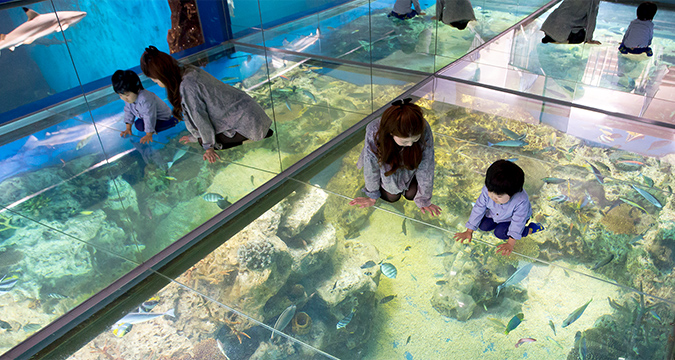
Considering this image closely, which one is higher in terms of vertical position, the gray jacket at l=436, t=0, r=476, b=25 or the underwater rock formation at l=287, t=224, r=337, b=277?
the gray jacket at l=436, t=0, r=476, b=25

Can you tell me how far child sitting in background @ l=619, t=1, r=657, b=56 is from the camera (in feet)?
11.2

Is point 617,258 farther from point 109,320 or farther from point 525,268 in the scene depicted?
point 109,320

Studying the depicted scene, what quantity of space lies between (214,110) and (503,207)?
182cm

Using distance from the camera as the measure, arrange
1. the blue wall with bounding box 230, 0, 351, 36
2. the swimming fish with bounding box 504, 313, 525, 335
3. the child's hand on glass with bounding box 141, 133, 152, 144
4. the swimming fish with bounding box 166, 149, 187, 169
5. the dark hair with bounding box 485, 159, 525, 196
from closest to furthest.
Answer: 1. the dark hair with bounding box 485, 159, 525, 196
2. the swimming fish with bounding box 504, 313, 525, 335
3. the swimming fish with bounding box 166, 149, 187, 169
4. the child's hand on glass with bounding box 141, 133, 152, 144
5. the blue wall with bounding box 230, 0, 351, 36

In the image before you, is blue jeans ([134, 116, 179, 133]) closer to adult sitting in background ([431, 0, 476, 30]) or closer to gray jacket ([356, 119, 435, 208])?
gray jacket ([356, 119, 435, 208])

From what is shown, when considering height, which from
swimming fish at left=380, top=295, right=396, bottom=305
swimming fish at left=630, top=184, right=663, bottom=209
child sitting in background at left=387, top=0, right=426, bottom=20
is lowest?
swimming fish at left=630, top=184, right=663, bottom=209

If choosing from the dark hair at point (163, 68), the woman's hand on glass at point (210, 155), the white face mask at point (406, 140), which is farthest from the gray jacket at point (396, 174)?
the dark hair at point (163, 68)

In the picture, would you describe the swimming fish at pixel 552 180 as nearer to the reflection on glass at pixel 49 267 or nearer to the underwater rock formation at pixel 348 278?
the underwater rock formation at pixel 348 278

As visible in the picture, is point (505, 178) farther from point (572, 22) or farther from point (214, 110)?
point (572, 22)

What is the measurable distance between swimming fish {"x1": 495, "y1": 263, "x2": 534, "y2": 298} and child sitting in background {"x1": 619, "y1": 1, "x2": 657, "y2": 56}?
2.46 m

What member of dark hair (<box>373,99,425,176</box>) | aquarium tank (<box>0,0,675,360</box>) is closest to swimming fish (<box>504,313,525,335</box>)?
aquarium tank (<box>0,0,675,360</box>)

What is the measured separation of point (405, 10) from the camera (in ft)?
13.7

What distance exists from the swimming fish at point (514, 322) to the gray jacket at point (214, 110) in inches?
75.6

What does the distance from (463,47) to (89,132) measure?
374 centimetres
